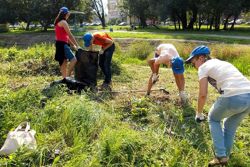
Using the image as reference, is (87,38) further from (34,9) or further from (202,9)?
(34,9)

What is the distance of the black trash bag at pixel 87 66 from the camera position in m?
7.14

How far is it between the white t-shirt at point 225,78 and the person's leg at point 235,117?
7 cm

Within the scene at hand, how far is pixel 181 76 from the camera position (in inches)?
229

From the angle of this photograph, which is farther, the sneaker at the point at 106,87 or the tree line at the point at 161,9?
the tree line at the point at 161,9

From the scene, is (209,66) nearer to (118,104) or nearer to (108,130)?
(108,130)

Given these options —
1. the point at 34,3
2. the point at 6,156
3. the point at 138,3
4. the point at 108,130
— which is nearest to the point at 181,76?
the point at 108,130

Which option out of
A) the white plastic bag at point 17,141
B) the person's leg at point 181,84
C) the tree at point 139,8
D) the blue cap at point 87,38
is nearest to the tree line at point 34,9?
the tree at point 139,8

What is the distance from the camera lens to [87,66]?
7.14m

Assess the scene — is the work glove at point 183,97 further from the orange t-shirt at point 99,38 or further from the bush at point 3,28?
the bush at point 3,28

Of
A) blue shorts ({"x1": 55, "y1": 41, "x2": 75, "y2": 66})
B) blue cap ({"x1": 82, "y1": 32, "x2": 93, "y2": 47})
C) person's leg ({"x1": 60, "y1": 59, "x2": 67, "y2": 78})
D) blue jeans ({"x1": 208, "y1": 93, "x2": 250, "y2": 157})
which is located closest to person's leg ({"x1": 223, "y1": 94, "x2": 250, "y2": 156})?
blue jeans ({"x1": 208, "y1": 93, "x2": 250, "y2": 157})

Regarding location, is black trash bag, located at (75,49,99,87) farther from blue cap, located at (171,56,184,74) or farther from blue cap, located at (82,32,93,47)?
blue cap, located at (171,56,184,74)

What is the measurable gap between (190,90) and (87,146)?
358cm

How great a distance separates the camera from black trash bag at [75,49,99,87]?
7145 mm

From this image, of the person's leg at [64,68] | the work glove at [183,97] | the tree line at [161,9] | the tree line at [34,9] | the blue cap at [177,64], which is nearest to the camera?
the blue cap at [177,64]
